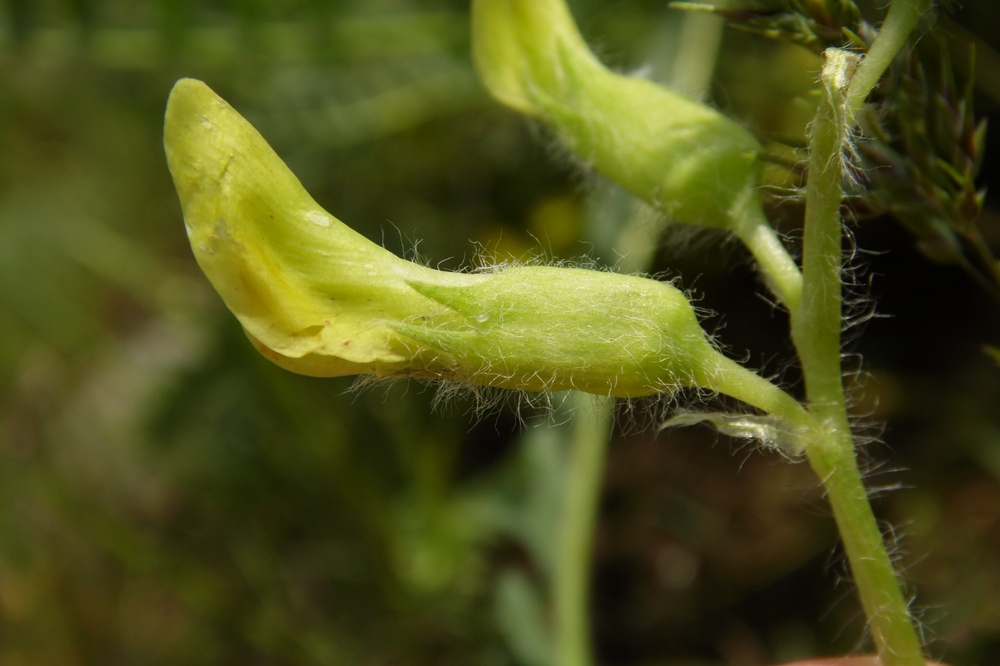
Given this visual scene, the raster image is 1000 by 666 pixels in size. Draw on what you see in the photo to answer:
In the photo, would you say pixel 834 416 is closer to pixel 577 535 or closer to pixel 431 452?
pixel 577 535

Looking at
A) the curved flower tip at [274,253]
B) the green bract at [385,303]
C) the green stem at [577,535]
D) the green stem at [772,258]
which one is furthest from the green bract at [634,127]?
the green stem at [577,535]

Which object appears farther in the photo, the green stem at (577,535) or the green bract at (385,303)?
the green stem at (577,535)

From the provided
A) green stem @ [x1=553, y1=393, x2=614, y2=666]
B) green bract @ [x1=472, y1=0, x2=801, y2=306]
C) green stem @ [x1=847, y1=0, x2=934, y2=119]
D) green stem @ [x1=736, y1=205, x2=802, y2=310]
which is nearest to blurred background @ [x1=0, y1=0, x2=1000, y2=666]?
green stem @ [x1=553, y1=393, x2=614, y2=666]

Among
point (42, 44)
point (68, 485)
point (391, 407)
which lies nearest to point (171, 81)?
point (42, 44)

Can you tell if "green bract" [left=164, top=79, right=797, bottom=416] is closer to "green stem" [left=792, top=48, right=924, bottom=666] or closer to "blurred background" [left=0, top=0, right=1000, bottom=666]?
"green stem" [left=792, top=48, right=924, bottom=666]

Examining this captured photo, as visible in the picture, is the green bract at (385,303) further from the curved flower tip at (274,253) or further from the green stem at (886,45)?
the green stem at (886,45)

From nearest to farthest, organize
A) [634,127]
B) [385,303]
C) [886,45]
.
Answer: [886,45]
[385,303]
[634,127]

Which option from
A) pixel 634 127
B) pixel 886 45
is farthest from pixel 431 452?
pixel 886 45
